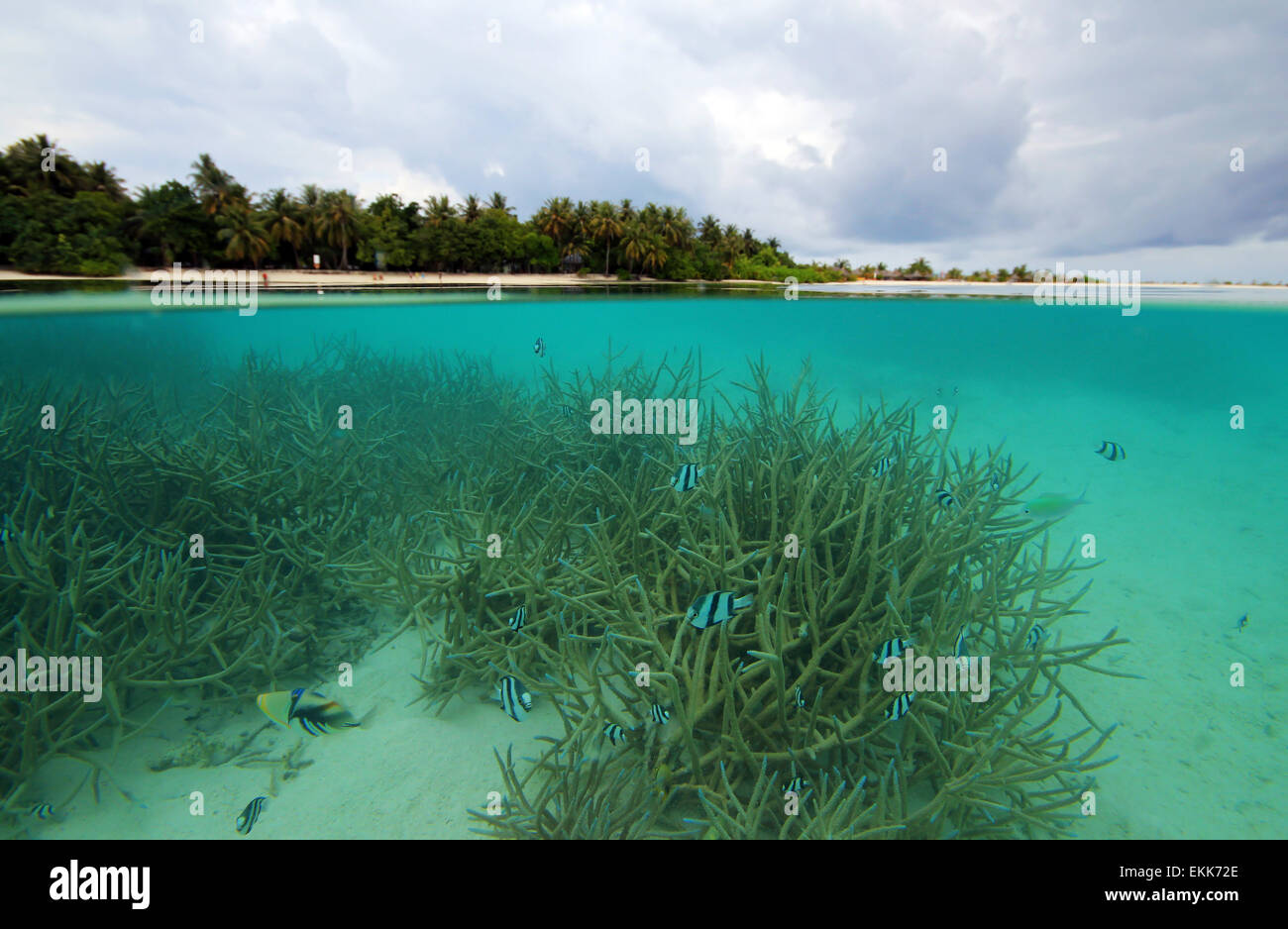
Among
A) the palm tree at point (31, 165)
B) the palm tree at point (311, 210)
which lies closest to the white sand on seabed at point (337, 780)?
the palm tree at point (31, 165)

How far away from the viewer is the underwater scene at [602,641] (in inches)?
77.0

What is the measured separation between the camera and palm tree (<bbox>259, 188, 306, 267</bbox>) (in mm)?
19281

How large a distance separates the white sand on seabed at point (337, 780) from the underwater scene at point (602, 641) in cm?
1

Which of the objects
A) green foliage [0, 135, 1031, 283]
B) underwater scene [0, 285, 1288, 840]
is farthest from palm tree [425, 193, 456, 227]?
underwater scene [0, 285, 1288, 840]

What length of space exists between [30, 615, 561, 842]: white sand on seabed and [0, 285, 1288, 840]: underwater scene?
0.05ft

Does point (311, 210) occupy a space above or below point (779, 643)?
above

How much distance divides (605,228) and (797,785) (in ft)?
90.0

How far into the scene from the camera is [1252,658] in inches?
154

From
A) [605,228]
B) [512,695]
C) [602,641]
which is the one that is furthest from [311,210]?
[512,695]

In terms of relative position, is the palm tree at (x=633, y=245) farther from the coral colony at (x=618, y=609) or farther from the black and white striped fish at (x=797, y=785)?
the black and white striped fish at (x=797, y=785)

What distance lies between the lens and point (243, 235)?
18.0 m

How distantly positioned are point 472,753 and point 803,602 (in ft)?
5.73

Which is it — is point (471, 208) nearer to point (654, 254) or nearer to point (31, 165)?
point (654, 254)
